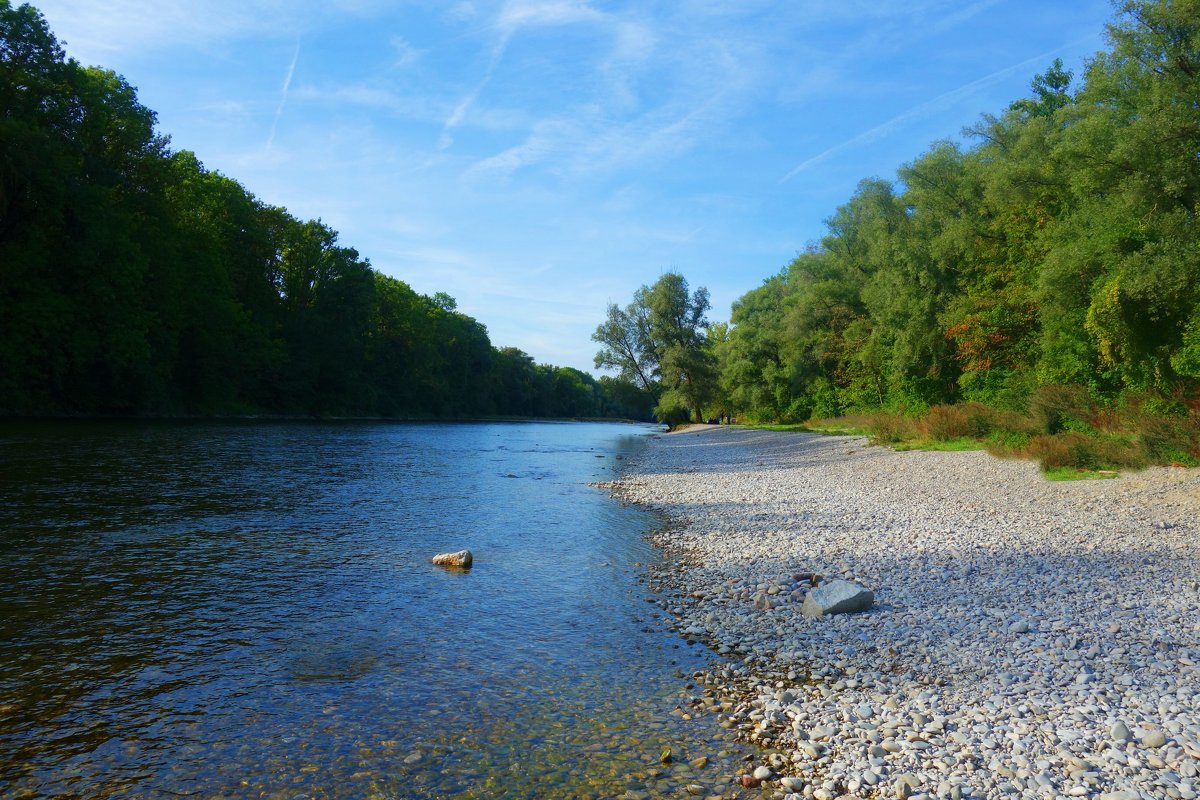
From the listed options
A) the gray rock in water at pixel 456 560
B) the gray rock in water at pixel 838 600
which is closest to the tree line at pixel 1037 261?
the gray rock in water at pixel 838 600

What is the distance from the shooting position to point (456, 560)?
37.8 feet

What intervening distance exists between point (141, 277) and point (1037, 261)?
52.7 meters

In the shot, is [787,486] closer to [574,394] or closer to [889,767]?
[889,767]

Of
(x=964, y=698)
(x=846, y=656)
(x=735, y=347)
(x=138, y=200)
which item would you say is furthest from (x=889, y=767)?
(x=735, y=347)

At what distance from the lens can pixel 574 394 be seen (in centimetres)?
17288

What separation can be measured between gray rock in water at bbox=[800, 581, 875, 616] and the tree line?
48.9ft

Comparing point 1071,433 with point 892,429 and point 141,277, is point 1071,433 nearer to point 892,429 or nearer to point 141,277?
point 892,429

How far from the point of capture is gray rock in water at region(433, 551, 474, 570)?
37.6 feet

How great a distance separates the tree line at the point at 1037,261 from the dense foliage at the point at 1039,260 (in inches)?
2.6

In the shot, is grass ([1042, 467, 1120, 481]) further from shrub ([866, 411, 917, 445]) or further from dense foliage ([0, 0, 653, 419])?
dense foliage ([0, 0, 653, 419])

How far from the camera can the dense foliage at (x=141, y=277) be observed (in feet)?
127

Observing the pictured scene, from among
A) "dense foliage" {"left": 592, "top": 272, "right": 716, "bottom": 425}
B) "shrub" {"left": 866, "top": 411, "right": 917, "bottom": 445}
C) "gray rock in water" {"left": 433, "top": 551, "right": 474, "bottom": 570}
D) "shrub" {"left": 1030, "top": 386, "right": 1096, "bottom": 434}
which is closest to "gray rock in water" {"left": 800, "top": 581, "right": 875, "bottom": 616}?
"gray rock in water" {"left": 433, "top": 551, "right": 474, "bottom": 570}

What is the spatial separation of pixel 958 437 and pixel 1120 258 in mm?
10867

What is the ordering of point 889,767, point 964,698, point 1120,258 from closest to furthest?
point 889,767 < point 964,698 < point 1120,258
